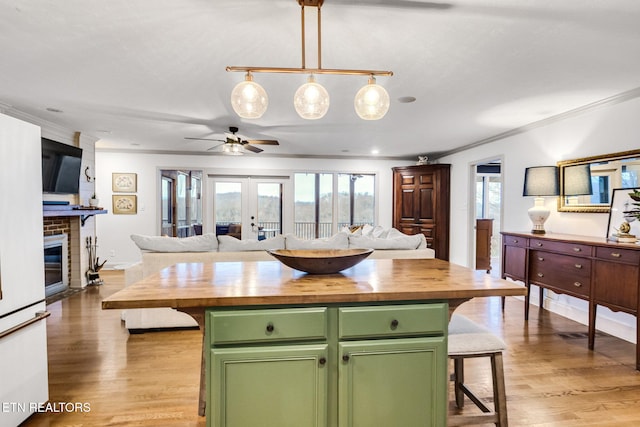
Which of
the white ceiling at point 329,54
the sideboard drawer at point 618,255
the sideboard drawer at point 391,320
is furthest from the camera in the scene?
the sideboard drawer at point 618,255

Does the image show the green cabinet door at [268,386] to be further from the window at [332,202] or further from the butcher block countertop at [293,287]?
the window at [332,202]

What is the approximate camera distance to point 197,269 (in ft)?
6.10

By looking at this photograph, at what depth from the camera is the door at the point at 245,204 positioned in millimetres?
6867

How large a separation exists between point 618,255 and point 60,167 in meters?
6.25

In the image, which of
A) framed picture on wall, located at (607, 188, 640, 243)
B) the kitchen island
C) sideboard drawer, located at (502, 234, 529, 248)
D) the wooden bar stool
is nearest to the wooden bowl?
the kitchen island

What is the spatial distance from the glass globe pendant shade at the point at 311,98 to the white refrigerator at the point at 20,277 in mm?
1491

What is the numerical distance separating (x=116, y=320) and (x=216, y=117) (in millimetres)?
2624

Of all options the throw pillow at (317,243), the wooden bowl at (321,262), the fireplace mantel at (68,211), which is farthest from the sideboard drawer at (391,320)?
the fireplace mantel at (68,211)

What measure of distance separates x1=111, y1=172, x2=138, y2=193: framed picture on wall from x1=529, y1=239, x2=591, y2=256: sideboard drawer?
6757 mm

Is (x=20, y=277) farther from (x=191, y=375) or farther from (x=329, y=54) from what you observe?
(x=329, y=54)

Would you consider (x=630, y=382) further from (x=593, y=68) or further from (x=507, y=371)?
(x=593, y=68)

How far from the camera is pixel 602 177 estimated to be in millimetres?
3357

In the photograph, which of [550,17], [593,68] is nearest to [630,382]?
[593,68]

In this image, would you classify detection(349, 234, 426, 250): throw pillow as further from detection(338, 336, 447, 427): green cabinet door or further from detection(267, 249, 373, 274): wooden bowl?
detection(338, 336, 447, 427): green cabinet door
